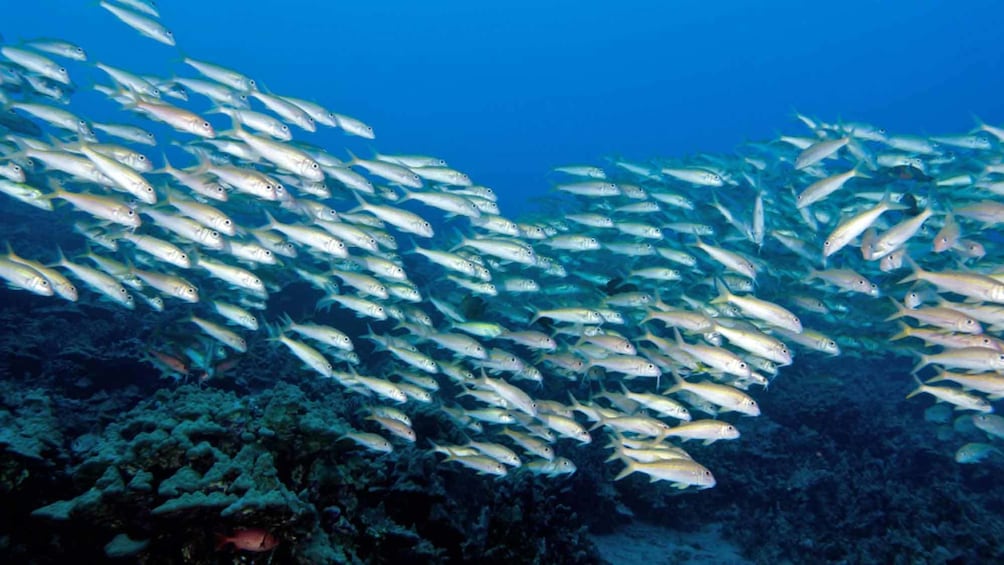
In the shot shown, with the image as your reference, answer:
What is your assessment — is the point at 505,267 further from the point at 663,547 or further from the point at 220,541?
the point at 220,541

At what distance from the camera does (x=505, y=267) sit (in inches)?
452

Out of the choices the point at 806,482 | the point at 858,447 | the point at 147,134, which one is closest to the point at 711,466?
the point at 806,482

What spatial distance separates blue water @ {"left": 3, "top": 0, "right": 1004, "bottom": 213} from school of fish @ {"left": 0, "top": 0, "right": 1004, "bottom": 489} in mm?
113438

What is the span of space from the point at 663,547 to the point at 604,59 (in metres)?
189

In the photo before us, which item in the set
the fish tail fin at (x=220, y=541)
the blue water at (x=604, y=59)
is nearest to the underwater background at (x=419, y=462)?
the fish tail fin at (x=220, y=541)

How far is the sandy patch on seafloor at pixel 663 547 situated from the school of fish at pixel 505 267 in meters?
0.98

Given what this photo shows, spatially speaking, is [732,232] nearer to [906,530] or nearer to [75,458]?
[906,530]

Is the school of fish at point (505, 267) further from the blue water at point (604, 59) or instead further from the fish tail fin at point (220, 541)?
the blue water at point (604, 59)

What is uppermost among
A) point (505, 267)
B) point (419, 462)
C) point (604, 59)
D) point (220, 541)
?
point (604, 59)

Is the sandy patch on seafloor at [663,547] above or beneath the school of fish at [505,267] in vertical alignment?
beneath

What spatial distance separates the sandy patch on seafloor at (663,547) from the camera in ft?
22.7

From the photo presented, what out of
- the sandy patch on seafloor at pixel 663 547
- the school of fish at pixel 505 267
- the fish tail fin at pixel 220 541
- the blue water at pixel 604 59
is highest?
the blue water at pixel 604 59

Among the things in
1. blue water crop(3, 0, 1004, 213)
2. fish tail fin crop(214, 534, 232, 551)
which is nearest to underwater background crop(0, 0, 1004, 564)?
fish tail fin crop(214, 534, 232, 551)

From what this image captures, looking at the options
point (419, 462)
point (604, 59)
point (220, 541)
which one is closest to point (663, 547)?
point (419, 462)
